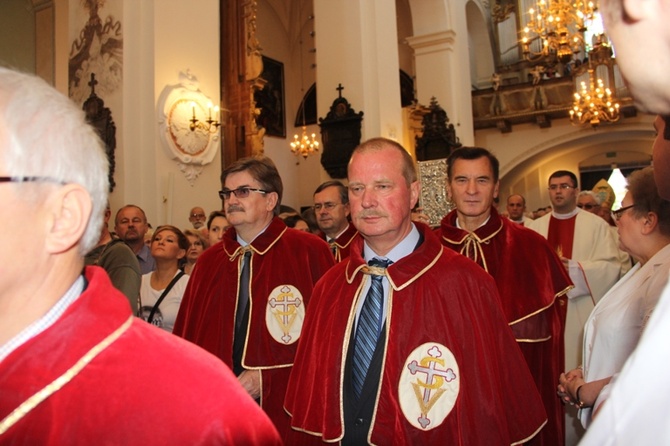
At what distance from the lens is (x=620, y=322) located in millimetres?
2805

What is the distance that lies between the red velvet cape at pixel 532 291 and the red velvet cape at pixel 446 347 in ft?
3.91

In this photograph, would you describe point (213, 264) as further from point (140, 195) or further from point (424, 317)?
point (140, 195)

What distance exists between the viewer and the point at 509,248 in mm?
4000

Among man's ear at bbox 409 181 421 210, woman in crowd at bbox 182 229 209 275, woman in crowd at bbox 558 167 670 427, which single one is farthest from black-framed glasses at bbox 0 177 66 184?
woman in crowd at bbox 182 229 209 275

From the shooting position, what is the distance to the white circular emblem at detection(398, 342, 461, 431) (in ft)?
8.14

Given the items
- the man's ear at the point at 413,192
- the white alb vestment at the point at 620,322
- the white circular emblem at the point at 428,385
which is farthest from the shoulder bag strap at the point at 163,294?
the white alb vestment at the point at 620,322

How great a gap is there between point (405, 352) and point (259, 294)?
147cm

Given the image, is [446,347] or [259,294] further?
[259,294]

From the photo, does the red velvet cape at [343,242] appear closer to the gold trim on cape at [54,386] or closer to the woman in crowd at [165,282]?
the woman in crowd at [165,282]

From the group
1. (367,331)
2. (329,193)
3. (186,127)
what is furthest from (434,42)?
(367,331)

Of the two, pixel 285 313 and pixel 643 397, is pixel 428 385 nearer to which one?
pixel 285 313

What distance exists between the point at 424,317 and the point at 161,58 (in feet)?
21.7

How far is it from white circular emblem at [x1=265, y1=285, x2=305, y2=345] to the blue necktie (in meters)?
1.09

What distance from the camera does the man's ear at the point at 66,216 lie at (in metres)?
1.29
